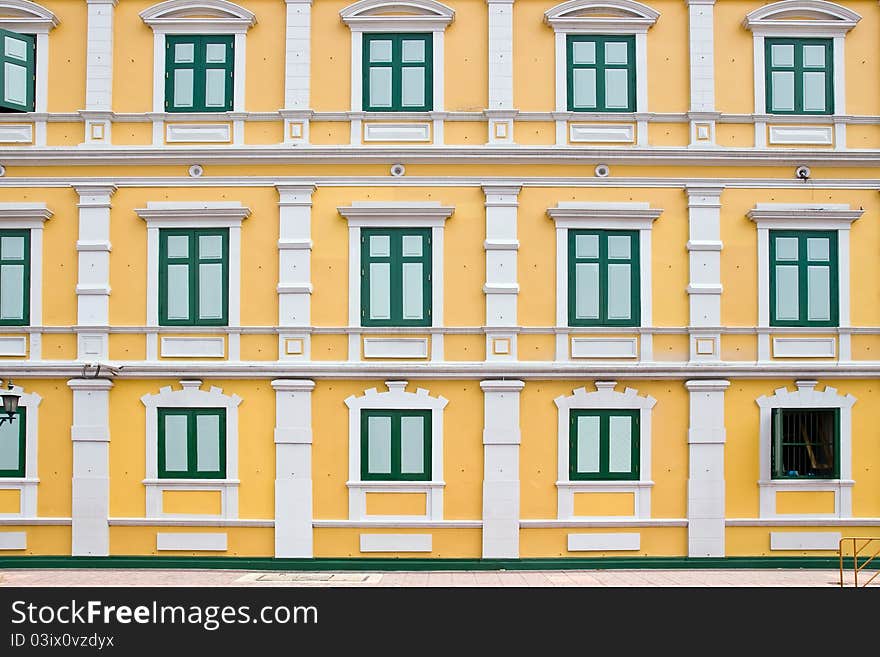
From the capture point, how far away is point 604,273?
1833cm

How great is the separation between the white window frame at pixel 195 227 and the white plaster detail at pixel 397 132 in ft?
8.65

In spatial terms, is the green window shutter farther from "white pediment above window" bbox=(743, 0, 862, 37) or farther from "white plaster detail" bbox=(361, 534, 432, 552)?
"white plaster detail" bbox=(361, 534, 432, 552)

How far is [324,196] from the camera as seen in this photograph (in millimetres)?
18406

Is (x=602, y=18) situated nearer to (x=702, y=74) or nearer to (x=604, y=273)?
(x=702, y=74)

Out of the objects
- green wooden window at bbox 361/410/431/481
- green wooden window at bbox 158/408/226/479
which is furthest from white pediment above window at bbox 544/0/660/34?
green wooden window at bbox 158/408/226/479

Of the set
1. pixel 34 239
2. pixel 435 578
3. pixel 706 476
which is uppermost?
pixel 34 239

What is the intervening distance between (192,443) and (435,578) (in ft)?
16.2

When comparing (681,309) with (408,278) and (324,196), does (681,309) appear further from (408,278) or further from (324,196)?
(324,196)

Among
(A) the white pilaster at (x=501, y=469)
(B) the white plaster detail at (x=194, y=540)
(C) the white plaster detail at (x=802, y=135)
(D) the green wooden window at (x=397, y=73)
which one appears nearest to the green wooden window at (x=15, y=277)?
(B) the white plaster detail at (x=194, y=540)

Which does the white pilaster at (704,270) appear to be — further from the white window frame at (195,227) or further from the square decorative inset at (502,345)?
the white window frame at (195,227)

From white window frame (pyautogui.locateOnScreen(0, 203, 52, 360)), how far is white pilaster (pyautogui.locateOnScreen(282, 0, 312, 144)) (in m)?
4.63

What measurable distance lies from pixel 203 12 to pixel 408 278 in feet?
20.2

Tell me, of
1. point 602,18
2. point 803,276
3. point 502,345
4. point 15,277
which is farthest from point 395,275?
point 803,276

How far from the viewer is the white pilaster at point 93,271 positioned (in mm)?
18219
